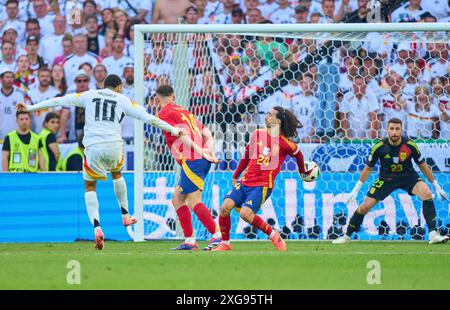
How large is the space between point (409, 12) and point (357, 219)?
5.11 meters

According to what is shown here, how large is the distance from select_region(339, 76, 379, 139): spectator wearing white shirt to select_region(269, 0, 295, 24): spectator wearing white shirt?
298 cm

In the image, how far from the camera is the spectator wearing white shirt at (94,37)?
18.5 metres

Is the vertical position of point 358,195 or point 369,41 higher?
point 369,41

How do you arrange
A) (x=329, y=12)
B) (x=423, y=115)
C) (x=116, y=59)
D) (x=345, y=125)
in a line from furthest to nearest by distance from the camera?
(x=116, y=59) < (x=329, y=12) < (x=345, y=125) < (x=423, y=115)

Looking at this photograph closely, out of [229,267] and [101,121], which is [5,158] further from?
[229,267]

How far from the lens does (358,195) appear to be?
594 inches

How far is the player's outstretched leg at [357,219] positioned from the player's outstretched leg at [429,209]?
0.63 metres

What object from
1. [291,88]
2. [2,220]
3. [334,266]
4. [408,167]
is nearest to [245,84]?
[291,88]

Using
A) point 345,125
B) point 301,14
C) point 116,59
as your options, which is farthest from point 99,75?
point 345,125

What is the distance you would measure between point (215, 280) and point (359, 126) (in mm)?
7689

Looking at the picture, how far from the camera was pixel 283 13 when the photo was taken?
60.3ft

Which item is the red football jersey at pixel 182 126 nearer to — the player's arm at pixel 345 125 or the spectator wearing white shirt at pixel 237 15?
the player's arm at pixel 345 125

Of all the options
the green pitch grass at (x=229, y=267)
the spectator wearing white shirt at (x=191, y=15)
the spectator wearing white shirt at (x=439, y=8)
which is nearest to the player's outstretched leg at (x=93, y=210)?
the green pitch grass at (x=229, y=267)
